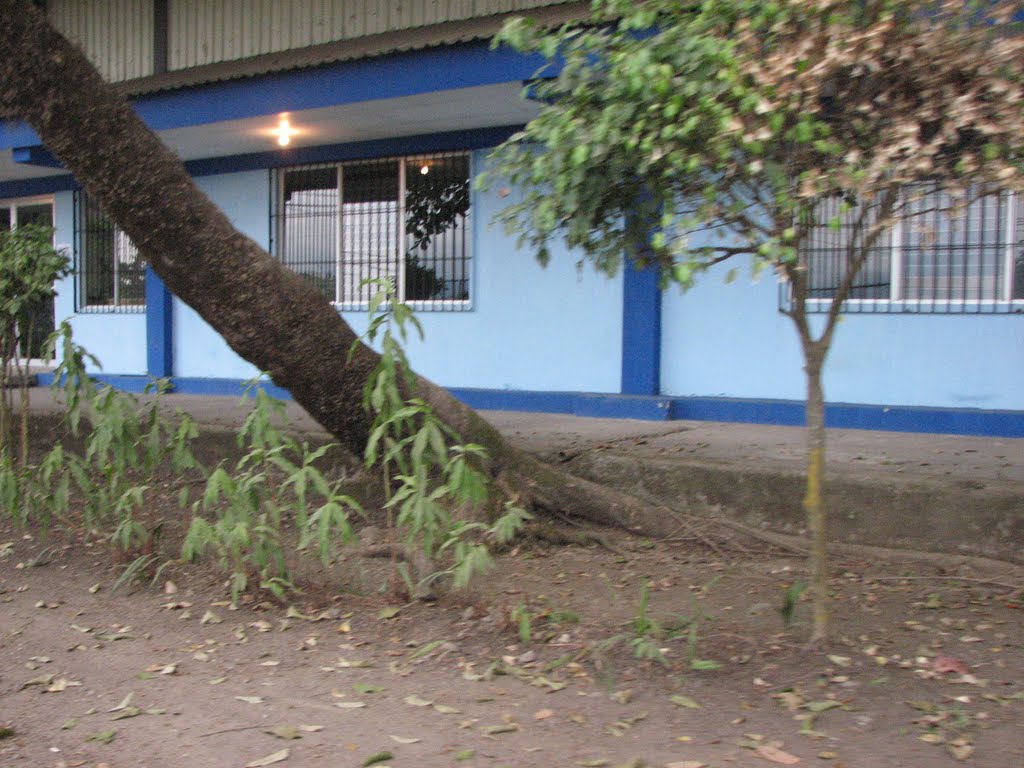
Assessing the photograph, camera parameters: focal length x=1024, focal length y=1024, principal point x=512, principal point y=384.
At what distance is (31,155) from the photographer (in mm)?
10289

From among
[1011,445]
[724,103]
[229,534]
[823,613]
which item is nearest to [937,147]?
[724,103]

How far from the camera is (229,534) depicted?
15.0ft

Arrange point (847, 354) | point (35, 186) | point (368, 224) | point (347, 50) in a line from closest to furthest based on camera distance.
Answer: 1. point (847, 354)
2. point (347, 50)
3. point (368, 224)
4. point (35, 186)

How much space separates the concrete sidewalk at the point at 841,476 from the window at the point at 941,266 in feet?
3.21

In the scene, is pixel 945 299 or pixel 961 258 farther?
pixel 945 299

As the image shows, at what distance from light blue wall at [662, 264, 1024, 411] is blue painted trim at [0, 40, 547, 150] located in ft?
7.58

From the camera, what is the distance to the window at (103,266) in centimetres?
1183

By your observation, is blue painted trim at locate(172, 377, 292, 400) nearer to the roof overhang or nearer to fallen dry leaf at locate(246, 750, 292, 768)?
the roof overhang

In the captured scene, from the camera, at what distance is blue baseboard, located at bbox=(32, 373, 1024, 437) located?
705cm

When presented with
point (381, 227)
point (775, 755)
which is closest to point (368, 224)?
point (381, 227)

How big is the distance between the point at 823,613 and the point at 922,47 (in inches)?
83.4

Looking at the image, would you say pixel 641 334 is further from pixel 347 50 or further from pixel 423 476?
pixel 423 476

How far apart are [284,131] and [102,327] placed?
159 inches

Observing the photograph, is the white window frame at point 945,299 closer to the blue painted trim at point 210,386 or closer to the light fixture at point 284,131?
the light fixture at point 284,131
